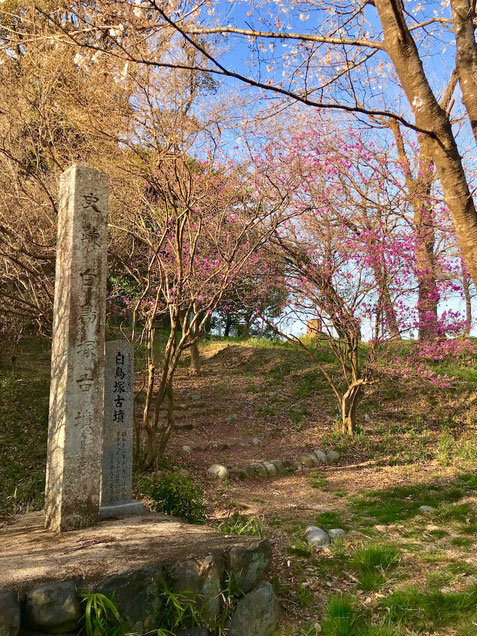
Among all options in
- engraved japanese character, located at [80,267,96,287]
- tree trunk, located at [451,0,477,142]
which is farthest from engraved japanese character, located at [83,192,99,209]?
tree trunk, located at [451,0,477,142]

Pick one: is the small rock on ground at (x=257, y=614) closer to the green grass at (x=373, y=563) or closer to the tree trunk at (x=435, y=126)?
the green grass at (x=373, y=563)

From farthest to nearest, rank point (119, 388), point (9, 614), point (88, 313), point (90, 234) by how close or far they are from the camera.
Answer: point (119, 388) → point (90, 234) → point (88, 313) → point (9, 614)

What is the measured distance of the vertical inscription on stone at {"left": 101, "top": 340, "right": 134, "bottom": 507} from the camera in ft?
17.0

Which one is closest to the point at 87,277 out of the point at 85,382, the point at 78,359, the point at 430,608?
the point at 78,359

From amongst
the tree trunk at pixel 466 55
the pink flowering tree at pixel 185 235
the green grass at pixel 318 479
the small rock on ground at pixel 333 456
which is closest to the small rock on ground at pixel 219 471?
the pink flowering tree at pixel 185 235

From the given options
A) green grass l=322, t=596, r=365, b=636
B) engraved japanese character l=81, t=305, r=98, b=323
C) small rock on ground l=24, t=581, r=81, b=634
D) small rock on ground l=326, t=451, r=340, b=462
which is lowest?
green grass l=322, t=596, r=365, b=636

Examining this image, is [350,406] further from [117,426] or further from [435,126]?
[435,126]

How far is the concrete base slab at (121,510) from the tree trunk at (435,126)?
4162mm

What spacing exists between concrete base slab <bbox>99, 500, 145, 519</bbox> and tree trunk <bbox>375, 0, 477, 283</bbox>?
4162 mm

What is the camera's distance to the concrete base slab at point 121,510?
4.90 m

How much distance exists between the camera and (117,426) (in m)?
5.37

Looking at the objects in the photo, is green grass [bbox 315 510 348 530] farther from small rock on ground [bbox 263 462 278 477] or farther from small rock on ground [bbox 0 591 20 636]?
small rock on ground [bbox 0 591 20 636]

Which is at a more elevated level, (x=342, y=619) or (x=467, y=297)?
(x=467, y=297)

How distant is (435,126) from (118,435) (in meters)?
4.57
